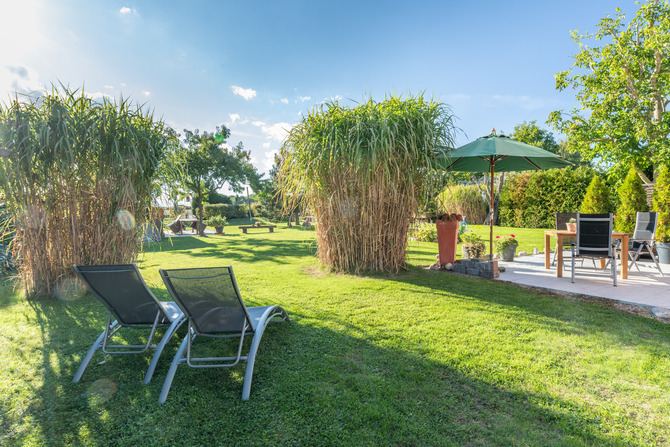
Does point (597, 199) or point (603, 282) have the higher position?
point (597, 199)

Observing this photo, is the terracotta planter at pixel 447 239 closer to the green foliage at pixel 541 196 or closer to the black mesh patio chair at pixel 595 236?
the black mesh patio chair at pixel 595 236

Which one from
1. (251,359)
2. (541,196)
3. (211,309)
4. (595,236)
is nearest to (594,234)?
(595,236)

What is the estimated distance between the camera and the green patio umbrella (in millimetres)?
5211

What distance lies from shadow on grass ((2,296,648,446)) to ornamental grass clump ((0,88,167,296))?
2.16m

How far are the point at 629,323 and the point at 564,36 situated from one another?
13.7 metres

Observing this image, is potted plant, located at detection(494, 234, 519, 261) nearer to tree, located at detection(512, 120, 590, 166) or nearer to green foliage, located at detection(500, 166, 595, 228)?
green foliage, located at detection(500, 166, 595, 228)

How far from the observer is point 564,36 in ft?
41.4

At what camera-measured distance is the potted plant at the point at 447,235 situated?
6164 mm

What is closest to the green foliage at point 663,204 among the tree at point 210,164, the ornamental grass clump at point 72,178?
the ornamental grass clump at point 72,178

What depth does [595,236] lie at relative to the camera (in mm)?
5000

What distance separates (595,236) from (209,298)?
5600 millimetres

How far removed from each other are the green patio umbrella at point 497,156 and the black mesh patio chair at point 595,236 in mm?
1152

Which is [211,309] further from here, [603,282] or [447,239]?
[603,282]

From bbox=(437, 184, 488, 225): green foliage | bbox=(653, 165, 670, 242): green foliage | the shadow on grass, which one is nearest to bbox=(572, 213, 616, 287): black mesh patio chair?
the shadow on grass
